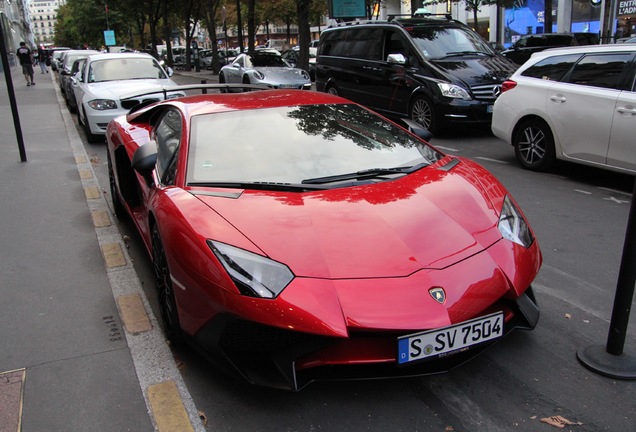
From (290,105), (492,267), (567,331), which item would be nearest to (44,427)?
(492,267)

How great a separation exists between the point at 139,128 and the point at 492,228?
3.63 metres

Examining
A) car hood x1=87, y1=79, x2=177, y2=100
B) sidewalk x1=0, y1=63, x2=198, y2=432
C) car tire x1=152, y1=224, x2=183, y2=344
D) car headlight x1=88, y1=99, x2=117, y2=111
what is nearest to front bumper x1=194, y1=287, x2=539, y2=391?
sidewalk x1=0, y1=63, x2=198, y2=432

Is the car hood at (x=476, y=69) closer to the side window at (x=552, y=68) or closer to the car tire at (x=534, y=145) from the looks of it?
the side window at (x=552, y=68)

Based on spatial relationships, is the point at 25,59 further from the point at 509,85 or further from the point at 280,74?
the point at 509,85

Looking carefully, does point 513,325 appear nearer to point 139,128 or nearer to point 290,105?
point 290,105

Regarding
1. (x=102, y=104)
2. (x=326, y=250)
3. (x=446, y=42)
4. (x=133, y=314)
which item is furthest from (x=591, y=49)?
(x=102, y=104)

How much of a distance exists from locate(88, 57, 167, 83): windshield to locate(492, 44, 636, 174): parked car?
7253 millimetres

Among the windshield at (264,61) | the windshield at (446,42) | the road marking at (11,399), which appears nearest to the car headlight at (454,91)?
the windshield at (446,42)

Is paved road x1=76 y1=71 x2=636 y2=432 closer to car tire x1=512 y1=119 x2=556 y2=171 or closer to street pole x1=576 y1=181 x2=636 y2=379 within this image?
street pole x1=576 y1=181 x2=636 y2=379

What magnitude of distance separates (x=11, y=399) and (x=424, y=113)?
28.2 ft

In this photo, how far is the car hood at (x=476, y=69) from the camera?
9812 millimetres

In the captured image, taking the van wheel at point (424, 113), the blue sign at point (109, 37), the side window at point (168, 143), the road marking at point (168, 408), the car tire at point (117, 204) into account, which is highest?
the blue sign at point (109, 37)

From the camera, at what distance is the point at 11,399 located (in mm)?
2838

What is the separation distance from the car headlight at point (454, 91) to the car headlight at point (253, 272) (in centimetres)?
775
